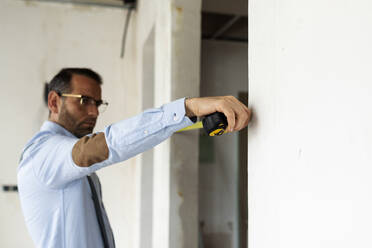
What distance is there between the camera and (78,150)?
1038 mm

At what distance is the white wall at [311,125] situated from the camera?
506 millimetres

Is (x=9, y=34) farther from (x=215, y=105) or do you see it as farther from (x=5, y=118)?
(x=215, y=105)

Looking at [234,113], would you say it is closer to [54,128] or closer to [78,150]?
[78,150]

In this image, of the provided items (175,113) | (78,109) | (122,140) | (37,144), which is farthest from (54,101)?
(175,113)

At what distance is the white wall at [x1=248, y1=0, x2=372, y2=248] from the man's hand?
0.12 ft

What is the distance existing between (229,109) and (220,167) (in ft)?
10.8

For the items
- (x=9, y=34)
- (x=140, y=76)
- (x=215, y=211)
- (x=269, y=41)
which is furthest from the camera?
(x=215, y=211)

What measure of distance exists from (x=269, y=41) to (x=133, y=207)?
2818mm

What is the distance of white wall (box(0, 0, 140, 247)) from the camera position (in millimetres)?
3219

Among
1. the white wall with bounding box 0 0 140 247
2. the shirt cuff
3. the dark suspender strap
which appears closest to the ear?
the dark suspender strap

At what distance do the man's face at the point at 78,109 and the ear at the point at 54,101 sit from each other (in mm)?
29

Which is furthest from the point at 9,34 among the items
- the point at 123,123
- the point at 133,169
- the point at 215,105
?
the point at 215,105

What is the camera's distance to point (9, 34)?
3.22 meters

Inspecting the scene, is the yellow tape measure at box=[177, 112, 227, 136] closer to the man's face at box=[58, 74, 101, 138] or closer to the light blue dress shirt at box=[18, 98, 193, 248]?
the light blue dress shirt at box=[18, 98, 193, 248]
